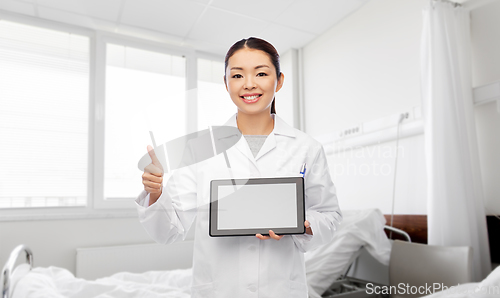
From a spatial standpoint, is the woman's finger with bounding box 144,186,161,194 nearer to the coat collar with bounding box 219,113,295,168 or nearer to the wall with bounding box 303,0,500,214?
the coat collar with bounding box 219,113,295,168

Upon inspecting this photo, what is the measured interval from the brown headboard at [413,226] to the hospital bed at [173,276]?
16 centimetres

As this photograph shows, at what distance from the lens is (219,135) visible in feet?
3.28

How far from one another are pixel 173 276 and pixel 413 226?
1.66 m

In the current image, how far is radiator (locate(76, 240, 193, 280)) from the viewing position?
3.14m

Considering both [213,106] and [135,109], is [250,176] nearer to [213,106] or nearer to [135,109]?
[213,106]

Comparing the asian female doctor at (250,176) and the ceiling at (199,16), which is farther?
the ceiling at (199,16)

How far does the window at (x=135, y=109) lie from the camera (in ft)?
2.52

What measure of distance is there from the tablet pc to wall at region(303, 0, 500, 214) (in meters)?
1.91

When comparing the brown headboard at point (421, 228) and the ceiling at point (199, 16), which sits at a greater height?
the ceiling at point (199, 16)

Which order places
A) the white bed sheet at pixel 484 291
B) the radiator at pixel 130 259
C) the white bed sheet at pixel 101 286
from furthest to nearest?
1. the radiator at pixel 130 259
2. the white bed sheet at pixel 101 286
3. the white bed sheet at pixel 484 291

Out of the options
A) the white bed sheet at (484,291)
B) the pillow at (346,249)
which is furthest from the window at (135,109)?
the white bed sheet at (484,291)

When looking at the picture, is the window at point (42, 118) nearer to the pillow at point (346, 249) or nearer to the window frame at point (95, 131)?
the window frame at point (95, 131)

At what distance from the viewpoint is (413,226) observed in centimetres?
256

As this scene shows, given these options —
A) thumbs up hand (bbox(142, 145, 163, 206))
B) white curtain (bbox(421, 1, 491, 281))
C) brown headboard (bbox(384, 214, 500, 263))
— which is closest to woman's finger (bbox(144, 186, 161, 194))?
thumbs up hand (bbox(142, 145, 163, 206))
